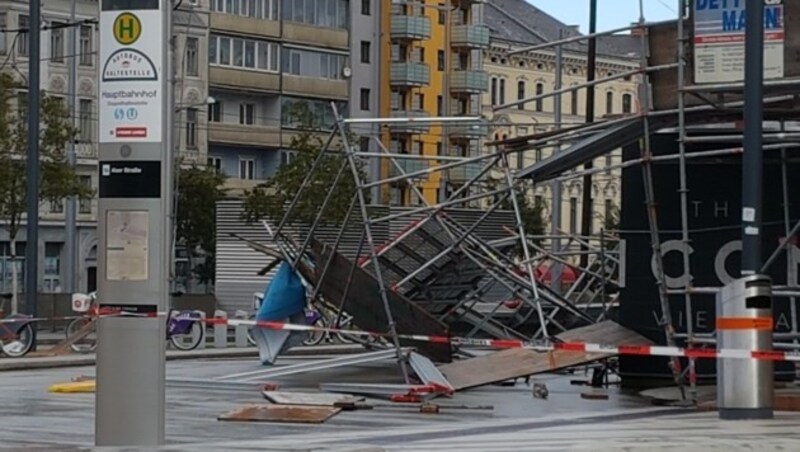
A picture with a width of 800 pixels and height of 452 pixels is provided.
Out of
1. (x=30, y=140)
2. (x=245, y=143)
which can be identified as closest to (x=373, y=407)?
(x=30, y=140)

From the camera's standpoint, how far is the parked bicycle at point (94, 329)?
36438 millimetres

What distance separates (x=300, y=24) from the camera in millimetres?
89500

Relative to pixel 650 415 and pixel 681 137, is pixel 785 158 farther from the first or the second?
pixel 650 415

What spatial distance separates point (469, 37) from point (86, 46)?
1255 inches

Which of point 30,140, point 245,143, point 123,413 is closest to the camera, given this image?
point 123,413

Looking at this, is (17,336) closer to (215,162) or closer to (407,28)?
(215,162)

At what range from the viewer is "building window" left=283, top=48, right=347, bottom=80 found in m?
88.9

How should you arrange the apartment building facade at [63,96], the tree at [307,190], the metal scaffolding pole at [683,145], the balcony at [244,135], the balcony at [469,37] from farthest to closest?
the balcony at [469,37] < the balcony at [244,135] < the apartment building facade at [63,96] < the tree at [307,190] < the metal scaffolding pole at [683,145]

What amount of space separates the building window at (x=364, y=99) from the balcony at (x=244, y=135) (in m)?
8.72

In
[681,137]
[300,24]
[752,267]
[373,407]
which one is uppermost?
[300,24]

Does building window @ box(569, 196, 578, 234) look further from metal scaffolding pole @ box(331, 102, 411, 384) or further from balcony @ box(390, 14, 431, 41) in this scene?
metal scaffolding pole @ box(331, 102, 411, 384)

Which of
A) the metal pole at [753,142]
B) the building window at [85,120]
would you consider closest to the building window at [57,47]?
the building window at [85,120]

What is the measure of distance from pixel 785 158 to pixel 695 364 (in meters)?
2.91

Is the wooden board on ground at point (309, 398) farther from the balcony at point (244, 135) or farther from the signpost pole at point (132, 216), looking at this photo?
the balcony at point (244, 135)
